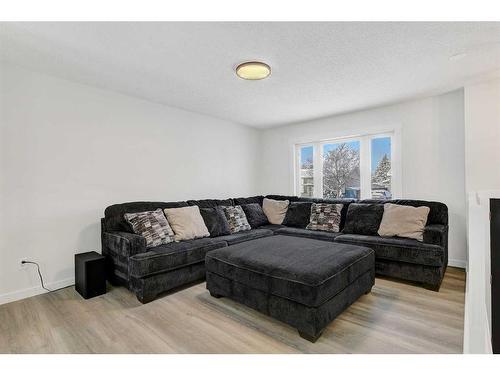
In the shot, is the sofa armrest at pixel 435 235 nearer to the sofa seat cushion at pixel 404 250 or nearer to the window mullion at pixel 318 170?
the sofa seat cushion at pixel 404 250

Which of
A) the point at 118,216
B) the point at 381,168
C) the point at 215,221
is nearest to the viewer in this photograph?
the point at 118,216

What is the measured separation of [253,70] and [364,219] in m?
2.35

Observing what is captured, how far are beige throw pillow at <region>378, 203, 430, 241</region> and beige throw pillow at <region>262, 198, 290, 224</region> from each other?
158 centimetres

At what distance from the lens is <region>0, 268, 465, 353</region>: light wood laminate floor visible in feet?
5.63

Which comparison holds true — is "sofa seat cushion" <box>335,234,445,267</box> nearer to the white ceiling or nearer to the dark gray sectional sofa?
the dark gray sectional sofa

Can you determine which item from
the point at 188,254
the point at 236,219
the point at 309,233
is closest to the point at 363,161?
the point at 309,233

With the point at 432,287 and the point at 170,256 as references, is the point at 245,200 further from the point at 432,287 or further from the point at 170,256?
the point at 432,287

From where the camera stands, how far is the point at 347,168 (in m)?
4.41

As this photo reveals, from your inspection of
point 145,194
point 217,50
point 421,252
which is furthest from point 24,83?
point 421,252

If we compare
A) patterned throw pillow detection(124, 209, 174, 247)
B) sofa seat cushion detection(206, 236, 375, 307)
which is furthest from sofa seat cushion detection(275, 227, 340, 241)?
patterned throw pillow detection(124, 209, 174, 247)

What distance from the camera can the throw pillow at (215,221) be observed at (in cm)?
346
